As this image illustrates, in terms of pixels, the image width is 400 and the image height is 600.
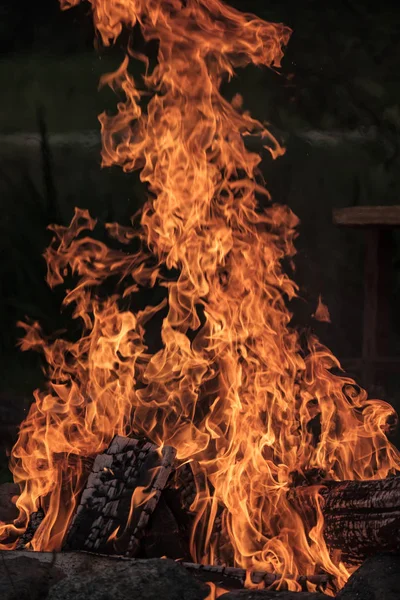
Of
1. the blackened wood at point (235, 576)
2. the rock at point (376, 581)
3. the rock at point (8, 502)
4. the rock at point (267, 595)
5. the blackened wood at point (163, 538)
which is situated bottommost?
the rock at point (8, 502)

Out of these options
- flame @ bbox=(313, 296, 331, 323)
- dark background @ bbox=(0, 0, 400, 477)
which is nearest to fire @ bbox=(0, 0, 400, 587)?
flame @ bbox=(313, 296, 331, 323)

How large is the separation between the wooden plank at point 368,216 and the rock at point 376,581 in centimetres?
342

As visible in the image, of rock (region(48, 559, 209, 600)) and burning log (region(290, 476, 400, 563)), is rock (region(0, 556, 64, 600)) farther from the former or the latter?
burning log (region(290, 476, 400, 563))

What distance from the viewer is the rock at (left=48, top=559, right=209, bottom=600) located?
13.9 ft

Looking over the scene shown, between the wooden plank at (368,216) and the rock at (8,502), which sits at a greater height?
the wooden plank at (368,216)

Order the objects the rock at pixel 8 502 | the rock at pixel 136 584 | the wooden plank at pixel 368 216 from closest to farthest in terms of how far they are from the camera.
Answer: the rock at pixel 136 584, the rock at pixel 8 502, the wooden plank at pixel 368 216

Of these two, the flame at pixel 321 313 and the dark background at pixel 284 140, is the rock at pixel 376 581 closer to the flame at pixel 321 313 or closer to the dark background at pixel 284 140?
the flame at pixel 321 313

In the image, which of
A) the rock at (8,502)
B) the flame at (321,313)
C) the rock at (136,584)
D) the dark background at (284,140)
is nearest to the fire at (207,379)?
the rock at (8,502)

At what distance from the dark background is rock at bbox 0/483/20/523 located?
2.77 m

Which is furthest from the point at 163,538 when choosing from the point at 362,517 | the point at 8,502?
the point at 8,502

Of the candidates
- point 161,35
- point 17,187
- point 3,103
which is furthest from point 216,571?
point 3,103

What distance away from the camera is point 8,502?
6.07 meters

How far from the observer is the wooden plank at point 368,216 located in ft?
23.9

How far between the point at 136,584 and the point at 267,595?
0.58m
